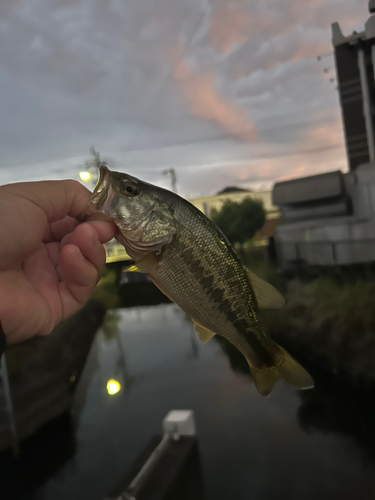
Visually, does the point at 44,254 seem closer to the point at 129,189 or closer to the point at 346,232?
the point at 129,189

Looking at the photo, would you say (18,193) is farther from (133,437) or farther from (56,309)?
(133,437)

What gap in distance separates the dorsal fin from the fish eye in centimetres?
25

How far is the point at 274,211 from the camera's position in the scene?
3969mm

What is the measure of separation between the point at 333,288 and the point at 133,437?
326 centimetres

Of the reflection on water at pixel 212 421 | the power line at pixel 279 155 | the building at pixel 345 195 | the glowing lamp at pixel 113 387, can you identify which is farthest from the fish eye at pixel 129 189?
the glowing lamp at pixel 113 387

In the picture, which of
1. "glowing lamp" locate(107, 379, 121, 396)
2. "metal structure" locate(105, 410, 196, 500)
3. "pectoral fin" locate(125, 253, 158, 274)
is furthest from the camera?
"glowing lamp" locate(107, 379, 121, 396)

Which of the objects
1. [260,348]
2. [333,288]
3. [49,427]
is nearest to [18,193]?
[260,348]

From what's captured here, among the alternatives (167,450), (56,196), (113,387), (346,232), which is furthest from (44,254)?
(113,387)

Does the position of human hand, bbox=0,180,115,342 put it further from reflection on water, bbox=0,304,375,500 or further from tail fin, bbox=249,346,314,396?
reflection on water, bbox=0,304,375,500

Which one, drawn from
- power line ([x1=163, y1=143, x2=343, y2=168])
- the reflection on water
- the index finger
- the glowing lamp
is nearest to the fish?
the index finger

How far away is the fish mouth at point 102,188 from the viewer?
62 cm

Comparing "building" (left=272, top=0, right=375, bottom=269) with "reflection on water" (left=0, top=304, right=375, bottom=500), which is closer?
"building" (left=272, top=0, right=375, bottom=269)

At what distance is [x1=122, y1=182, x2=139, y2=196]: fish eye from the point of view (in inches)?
25.2

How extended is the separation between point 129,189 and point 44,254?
0.39m
